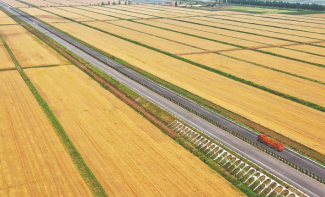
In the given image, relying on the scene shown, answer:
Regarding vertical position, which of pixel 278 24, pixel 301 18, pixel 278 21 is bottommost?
pixel 278 24

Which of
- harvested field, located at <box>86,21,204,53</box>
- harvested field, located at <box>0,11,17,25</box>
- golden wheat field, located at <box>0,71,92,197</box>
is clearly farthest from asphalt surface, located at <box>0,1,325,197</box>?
harvested field, located at <box>0,11,17,25</box>

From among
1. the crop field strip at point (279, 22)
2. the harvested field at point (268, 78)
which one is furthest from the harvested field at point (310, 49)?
the crop field strip at point (279, 22)

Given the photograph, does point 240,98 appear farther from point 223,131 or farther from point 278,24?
point 278,24

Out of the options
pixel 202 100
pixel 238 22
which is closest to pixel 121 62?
pixel 202 100

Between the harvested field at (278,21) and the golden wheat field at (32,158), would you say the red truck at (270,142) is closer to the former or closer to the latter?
the golden wheat field at (32,158)

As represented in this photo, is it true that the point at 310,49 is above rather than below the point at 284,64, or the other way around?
above

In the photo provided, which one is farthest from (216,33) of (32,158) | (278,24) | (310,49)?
(32,158)
